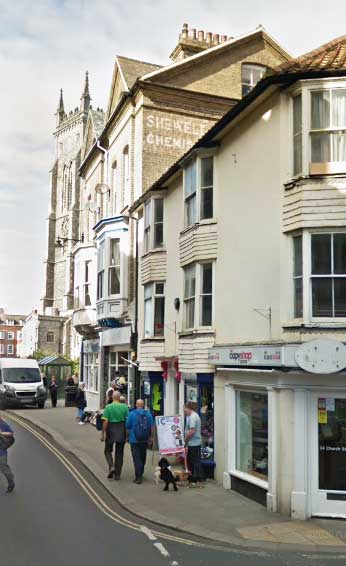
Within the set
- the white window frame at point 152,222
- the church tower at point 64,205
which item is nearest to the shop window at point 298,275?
the white window frame at point 152,222

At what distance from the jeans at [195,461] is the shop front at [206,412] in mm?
537

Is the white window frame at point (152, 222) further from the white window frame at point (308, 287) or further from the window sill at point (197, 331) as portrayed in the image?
the white window frame at point (308, 287)

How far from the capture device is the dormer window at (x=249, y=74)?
26.1 m

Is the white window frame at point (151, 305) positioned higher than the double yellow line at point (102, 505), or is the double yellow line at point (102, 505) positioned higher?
the white window frame at point (151, 305)

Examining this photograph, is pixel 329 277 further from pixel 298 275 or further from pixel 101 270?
pixel 101 270

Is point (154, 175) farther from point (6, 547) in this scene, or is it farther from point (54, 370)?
point (54, 370)

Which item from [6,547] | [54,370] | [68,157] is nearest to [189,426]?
[6,547]

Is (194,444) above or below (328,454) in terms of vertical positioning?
below

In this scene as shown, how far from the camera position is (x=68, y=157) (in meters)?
99.5

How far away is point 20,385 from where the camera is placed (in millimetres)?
28969

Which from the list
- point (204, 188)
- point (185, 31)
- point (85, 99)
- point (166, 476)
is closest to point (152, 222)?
point (204, 188)

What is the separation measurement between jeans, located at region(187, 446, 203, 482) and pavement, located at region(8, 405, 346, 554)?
365 mm

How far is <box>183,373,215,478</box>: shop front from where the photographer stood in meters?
13.0

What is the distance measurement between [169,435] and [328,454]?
3958mm
